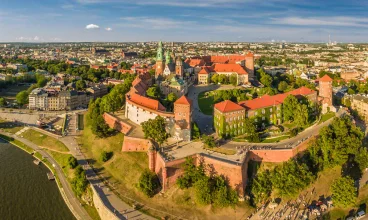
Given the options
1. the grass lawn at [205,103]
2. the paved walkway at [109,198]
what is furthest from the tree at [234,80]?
the paved walkway at [109,198]

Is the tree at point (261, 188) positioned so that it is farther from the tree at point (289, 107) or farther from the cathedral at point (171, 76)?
the cathedral at point (171, 76)

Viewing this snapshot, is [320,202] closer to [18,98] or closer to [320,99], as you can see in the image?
[320,99]

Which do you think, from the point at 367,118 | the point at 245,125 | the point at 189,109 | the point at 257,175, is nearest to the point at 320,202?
the point at 257,175

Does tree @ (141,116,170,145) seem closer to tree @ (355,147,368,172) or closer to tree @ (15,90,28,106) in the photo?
tree @ (355,147,368,172)

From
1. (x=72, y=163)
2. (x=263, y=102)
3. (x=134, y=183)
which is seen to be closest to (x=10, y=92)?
(x=72, y=163)

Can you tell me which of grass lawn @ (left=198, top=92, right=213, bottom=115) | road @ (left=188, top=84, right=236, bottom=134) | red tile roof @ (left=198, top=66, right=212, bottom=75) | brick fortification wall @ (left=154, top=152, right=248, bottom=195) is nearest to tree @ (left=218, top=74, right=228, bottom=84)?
road @ (left=188, top=84, right=236, bottom=134)

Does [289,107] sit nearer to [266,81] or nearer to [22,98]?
[266,81]

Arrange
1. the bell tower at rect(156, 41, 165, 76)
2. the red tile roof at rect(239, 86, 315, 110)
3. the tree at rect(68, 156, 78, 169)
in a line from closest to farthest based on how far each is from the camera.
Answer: the tree at rect(68, 156, 78, 169) → the red tile roof at rect(239, 86, 315, 110) → the bell tower at rect(156, 41, 165, 76)
